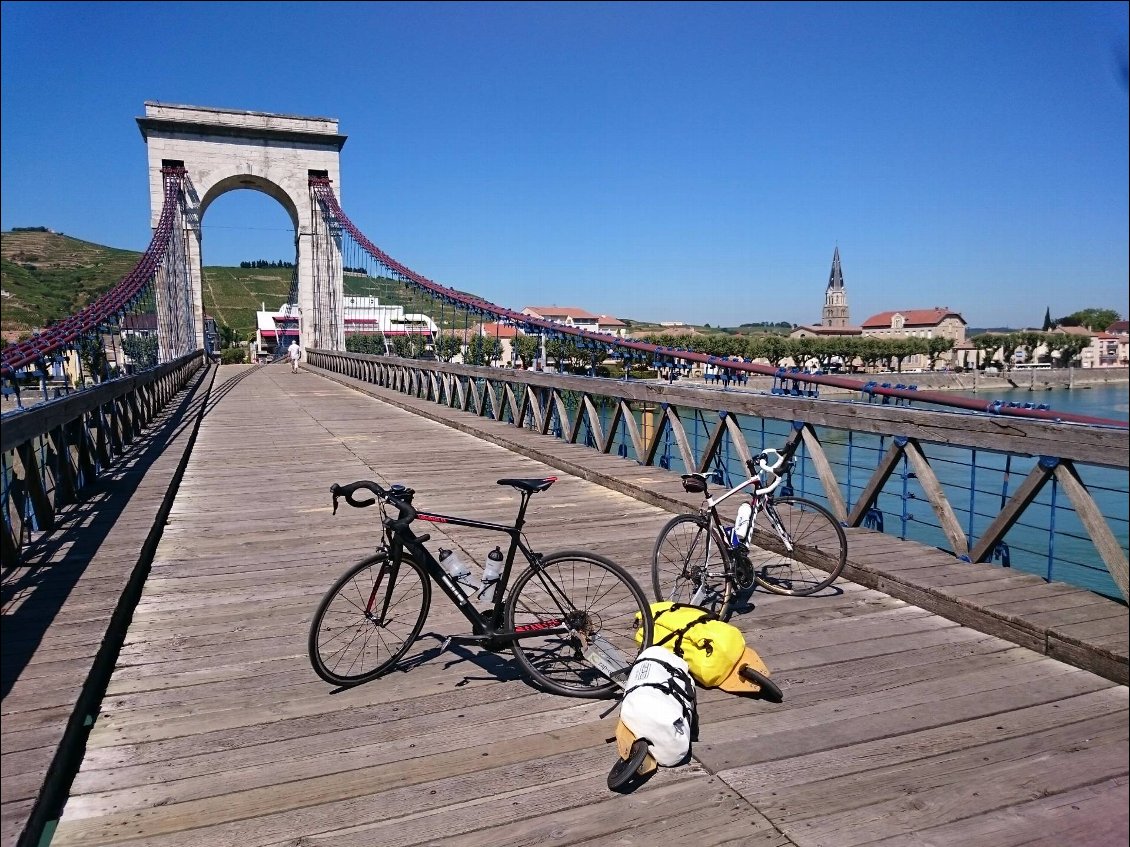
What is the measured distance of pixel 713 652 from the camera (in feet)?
10.2

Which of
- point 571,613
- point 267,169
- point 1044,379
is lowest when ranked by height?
point 571,613

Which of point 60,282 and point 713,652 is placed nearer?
point 713,652

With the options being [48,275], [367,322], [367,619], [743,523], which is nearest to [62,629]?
[367,619]

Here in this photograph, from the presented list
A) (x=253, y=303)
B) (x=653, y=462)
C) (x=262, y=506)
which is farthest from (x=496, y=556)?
(x=253, y=303)

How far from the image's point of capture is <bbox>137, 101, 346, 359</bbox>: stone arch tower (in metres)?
39.8

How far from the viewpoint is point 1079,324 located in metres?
1.80

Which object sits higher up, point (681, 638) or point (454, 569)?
point (454, 569)

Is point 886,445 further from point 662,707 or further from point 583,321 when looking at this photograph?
point 583,321

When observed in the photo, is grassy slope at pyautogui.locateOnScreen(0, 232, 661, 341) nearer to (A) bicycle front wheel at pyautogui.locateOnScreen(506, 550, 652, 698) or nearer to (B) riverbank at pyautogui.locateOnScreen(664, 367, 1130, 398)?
(A) bicycle front wheel at pyautogui.locateOnScreen(506, 550, 652, 698)

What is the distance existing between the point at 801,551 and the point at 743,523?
33.5 inches

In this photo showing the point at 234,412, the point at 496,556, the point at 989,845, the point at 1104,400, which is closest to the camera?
the point at 1104,400

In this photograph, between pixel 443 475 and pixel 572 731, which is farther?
pixel 443 475

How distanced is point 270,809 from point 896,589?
9.86 feet

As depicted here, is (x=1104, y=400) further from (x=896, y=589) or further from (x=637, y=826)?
(x=896, y=589)
